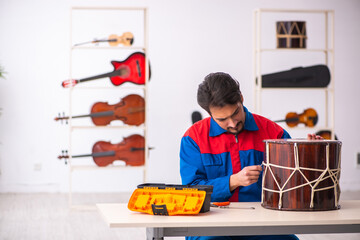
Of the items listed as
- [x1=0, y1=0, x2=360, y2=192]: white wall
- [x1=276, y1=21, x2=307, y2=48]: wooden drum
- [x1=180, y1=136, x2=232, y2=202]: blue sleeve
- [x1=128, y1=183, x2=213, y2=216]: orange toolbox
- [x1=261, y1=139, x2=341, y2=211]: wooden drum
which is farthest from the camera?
[x1=0, y1=0, x2=360, y2=192]: white wall

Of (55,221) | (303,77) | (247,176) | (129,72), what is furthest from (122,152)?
(247,176)

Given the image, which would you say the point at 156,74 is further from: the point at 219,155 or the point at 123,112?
the point at 219,155

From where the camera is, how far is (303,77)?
528 cm

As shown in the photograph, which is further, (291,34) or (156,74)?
(156,74)

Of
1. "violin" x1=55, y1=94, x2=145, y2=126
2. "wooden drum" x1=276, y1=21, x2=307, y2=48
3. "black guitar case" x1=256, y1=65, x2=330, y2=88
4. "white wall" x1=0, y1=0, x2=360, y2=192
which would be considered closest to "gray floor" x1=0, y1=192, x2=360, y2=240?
"white wall" x1=0, y1=0, x2=360, y2=192

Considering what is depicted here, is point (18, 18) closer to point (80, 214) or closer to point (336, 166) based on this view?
point (80, 214)

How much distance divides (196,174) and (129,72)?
10.3ft

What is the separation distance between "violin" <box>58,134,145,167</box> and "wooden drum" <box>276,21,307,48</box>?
5.20 ft

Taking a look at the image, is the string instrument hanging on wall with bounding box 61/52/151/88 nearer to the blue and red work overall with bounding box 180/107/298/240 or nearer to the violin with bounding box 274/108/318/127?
the violin with bounding box 274/108/318/127

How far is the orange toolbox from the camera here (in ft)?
6.09

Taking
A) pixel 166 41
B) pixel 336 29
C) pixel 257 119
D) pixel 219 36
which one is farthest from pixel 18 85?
pixel 257 119

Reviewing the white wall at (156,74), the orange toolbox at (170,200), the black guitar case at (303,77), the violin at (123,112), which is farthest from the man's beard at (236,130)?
the white wall at (156,74)

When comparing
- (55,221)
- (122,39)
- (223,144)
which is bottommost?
(55,221)

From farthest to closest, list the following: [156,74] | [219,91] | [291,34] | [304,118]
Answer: [156,74] → [304,118] → [291,34] → [219,91]
